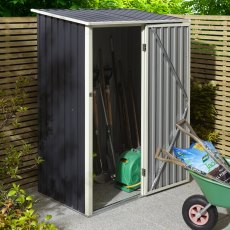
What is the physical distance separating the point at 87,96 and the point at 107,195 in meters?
1.36

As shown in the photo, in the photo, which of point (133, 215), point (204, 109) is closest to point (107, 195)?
point (133, 215)

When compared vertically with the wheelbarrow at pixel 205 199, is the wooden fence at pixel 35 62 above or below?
above

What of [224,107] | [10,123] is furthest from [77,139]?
[224,107]

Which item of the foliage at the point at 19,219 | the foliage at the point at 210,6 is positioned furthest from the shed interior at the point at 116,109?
the foliage at the point at 210,6

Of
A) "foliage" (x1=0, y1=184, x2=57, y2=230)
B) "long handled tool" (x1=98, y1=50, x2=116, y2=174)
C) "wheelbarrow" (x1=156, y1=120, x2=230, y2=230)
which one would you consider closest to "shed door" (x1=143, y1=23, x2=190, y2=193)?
"long handled tool" (x1=98, y1=50, x2=116, y2=174)

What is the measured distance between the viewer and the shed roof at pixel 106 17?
5573 mm

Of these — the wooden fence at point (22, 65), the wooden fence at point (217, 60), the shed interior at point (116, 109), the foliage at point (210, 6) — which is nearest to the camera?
the wooden fence at point (22, 65)

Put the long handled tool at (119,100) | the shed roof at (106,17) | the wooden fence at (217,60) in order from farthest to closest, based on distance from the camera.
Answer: the wooden fence at (217,60) < the long handled tool at (119,100) < the shed roof at (106,17)

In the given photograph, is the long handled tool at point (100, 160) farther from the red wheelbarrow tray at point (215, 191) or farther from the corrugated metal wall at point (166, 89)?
the red wheelbarrow tray at point (215, 191)

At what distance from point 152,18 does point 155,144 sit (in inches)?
52.1

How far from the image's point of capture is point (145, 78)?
20.2ft

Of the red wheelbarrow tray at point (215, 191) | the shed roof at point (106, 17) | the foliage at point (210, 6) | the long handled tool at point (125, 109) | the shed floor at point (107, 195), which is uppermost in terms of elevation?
the foliage at point (210, 6)

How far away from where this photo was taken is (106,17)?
19.5 ft

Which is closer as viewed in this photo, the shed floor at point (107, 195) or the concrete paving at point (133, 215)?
the concrete paving at point (133, 215)
